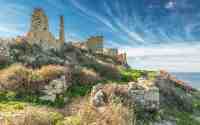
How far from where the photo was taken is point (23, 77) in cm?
1814

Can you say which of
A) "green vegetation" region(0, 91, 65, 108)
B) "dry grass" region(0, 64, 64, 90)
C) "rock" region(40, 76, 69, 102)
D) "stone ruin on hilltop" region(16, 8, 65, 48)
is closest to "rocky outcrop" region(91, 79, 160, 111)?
"green vegetation" region(0, 91, 65, 108)

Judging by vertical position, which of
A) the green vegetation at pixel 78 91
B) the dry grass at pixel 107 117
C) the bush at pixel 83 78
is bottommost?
the dry grass at pixel 107 117

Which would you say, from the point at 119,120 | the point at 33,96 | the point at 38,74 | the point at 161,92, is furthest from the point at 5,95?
the point at 161,92

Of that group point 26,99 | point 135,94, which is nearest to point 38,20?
point 26,99

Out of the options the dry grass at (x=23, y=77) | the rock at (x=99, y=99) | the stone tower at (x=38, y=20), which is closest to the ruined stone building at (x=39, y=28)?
the stone tower at (x=38, y=20)

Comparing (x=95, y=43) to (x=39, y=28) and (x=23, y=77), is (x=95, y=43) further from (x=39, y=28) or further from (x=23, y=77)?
(x=23, y=77)

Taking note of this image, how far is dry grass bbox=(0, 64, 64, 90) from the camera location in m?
17.5

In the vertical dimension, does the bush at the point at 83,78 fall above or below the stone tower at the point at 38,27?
below

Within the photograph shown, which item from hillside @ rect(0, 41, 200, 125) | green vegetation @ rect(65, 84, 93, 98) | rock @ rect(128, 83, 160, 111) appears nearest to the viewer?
hillside @ rect(0, 41, 200, 125)

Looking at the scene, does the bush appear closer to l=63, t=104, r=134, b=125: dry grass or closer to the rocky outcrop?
the rocky outcrop

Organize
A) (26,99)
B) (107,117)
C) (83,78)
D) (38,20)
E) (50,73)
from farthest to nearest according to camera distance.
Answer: (38,20)
(83,78)
(50,73)
(26,99)
(107,117)

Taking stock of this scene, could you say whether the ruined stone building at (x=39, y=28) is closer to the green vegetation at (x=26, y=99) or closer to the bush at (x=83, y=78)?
the bush at (x=83, y=78)

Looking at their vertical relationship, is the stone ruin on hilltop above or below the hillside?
above

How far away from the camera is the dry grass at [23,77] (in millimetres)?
17517
